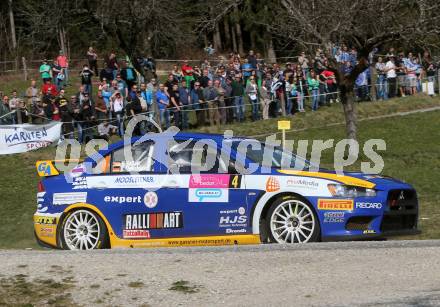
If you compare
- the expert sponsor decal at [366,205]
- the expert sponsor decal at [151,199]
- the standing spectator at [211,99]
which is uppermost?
the standing spectator at [211,99]

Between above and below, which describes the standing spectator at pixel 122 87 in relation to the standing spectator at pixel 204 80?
below

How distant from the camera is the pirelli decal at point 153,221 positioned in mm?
10906

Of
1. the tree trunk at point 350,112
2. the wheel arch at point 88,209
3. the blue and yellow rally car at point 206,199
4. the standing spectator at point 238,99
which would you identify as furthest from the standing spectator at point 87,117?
the wheel arch at point 88,209

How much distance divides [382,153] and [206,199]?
35.3ft

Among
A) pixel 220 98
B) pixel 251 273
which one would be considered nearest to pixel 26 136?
pixel 220 98

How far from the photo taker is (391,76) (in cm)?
2906

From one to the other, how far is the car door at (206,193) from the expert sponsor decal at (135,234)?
1.66 ft

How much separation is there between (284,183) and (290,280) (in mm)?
2361

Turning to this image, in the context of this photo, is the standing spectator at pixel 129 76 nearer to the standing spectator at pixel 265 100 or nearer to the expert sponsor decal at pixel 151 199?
the standing spectator at pixel 265 100

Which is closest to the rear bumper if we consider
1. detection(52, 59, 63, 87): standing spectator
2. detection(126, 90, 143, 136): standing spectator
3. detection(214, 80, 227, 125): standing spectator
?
detection(126, 90, 143, 136): standing spectator

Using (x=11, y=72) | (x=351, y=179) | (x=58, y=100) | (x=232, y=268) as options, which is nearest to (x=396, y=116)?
(x=58, y=100)

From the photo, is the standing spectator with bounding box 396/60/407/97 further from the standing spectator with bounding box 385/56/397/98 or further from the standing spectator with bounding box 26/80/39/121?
the standing spectator with bounding box 26/80/39/121

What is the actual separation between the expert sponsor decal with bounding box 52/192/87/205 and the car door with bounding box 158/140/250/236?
1.04 metres

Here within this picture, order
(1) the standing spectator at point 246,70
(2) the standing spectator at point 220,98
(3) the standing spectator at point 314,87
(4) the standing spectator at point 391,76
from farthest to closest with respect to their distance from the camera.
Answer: (4) the standing spectator at point 391,76 < (1) the standing spectator at point 246,70 < (3) the standing spectator at point 314,87 < (2) the standing spectator at point 220,98
